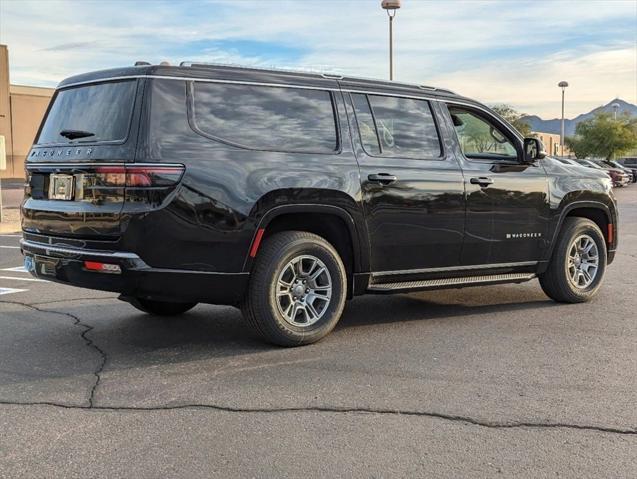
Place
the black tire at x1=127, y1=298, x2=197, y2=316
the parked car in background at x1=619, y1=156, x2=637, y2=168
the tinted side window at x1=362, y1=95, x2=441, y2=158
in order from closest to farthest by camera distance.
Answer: the tinted side window at x1=362, y1=95, x2=441, y2=158
the black tire at x1=127, y1=298, x2=197, y2=316
the parked car in background at x1=619, y1=156, x2=637, y2=168

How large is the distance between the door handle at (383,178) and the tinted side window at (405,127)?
0.22 meters

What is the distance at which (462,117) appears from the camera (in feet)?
21.3

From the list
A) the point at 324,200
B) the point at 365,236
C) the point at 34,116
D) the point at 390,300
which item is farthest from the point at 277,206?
the point at 34,116

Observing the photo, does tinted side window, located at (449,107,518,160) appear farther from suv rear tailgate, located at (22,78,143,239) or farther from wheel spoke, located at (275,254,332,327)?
suv rear tailgate, located at (22,78,143,239)

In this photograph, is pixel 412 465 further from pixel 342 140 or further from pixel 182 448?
pixel 342 140

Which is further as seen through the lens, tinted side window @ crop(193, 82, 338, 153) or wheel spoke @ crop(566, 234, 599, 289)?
wheel spoke @ crop(566, 234, 599, 289)

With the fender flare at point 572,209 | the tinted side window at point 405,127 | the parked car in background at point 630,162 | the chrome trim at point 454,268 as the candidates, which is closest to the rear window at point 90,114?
the tinted side window at point 405,127

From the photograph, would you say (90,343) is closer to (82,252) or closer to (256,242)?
(82,252)

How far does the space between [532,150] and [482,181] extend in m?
0.79

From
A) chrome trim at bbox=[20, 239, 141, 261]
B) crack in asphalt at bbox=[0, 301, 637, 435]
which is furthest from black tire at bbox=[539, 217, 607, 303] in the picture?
chrome trim at bbox=[20, 239, 141, 261]

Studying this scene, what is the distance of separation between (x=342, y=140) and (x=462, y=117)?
5.03 feet

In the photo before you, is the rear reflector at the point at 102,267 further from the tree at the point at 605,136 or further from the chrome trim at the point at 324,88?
the tree at the point at 605,136

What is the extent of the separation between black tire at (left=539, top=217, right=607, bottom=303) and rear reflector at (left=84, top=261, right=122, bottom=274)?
4.29 meters

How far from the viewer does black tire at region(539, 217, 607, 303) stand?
273 inches
